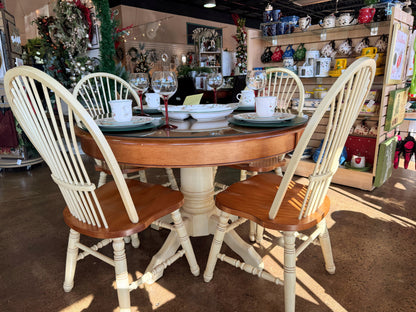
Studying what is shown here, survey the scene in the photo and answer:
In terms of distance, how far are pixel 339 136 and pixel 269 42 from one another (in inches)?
107

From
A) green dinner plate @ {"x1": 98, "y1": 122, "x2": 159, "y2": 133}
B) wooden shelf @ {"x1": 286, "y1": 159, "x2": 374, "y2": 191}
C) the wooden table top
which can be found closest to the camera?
the wooden table top

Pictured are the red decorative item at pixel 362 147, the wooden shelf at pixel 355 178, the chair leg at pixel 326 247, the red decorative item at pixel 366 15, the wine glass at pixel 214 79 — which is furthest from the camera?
the red decorative item at pixel 362 147

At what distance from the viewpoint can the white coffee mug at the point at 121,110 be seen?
1267 mm

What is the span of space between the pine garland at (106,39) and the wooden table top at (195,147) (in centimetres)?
301

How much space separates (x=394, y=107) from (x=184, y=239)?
7.54ft

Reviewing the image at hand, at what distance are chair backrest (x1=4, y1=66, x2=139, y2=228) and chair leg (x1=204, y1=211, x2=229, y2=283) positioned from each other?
426 mm

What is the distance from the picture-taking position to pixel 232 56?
6309 millimetres

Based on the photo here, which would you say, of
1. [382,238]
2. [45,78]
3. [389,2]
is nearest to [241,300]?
[382,238]

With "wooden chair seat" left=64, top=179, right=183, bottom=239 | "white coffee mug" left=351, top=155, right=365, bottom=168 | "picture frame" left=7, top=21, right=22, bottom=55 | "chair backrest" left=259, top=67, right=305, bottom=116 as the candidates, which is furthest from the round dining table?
"picture frame" left=7, top=21, right=22, bottom=55

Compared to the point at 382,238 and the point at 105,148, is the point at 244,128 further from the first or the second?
the point at 382,238

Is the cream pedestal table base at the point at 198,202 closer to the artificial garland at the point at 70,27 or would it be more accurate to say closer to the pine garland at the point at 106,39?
the pine garland at the point at 106,39

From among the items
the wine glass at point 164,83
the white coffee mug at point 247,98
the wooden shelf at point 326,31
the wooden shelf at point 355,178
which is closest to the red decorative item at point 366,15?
the wooden shelf at point 326,31

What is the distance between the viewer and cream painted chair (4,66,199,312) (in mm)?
922

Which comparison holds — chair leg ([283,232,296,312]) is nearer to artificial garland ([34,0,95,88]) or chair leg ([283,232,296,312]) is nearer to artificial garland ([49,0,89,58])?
artificial garland ([34,0,95,88])
